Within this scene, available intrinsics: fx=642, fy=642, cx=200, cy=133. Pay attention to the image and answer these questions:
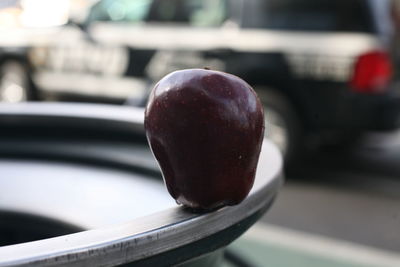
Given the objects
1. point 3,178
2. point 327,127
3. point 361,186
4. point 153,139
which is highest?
point 153,139

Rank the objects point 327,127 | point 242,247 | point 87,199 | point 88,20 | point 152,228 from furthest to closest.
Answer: point 88,20 < point 327,127 < point 242,247 < point 87,199 < point 152,228

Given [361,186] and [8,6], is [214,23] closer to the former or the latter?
[361,186]

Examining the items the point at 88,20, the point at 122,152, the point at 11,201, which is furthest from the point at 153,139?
the point at 88,20

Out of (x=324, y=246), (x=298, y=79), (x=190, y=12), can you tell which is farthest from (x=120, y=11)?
(x=324, y=246)

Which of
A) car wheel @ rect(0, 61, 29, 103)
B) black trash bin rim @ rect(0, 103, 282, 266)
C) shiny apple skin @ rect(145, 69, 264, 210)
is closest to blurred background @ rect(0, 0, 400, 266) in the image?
car wheel @ rect(0, 61, 29, 103)

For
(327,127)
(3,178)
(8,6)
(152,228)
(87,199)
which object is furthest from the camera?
(8,6)

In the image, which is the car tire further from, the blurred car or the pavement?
the pavement

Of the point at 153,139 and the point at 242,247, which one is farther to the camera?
the point at 242,247
